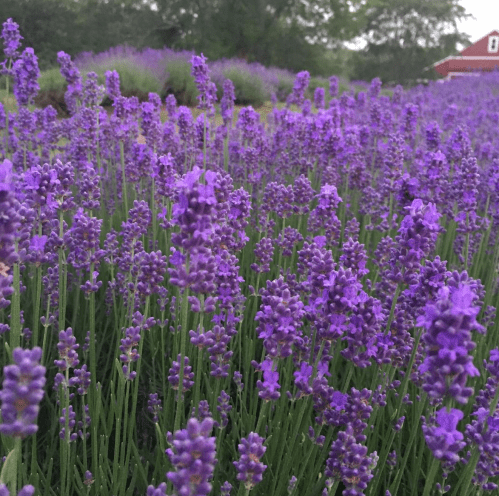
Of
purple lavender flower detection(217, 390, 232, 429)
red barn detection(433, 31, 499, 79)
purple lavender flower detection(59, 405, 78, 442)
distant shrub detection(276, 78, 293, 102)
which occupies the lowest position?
purple lavender flower detection(217, 390, 232, 429)

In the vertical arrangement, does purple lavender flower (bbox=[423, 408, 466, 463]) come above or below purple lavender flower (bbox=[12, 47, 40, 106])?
below

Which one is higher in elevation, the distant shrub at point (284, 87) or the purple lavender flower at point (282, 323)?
the distant shrub at point (284, 87)

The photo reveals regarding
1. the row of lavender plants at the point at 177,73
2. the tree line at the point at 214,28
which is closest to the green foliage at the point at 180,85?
the row of lavender plants at the point at 177,73

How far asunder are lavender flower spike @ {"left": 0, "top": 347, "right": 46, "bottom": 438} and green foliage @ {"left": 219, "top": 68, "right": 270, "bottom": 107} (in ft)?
40.4

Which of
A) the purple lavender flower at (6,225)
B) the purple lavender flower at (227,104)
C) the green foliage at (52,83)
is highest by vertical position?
the green foliage at (52,83)

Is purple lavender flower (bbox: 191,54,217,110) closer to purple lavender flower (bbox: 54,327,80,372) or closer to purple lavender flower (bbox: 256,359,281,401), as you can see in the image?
purple lavender flower (bbox: 54,327,80,372)

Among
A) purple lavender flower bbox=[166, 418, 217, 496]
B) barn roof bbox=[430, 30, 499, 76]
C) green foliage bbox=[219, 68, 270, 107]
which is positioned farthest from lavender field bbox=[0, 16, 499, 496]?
barn roof bbox=[430, 30, 499, 76]

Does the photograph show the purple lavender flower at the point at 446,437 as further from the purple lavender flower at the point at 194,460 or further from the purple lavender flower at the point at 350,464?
the purple lavender flower at the point at 194,460

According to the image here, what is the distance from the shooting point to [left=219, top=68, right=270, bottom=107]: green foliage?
41.7ft

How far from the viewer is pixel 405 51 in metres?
31.1

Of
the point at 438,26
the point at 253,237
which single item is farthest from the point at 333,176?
the point at 438,26

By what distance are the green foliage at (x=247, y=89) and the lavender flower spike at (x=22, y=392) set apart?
1231 cm

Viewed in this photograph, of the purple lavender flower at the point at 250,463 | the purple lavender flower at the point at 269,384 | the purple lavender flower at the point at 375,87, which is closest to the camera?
the purple lavender flower at the point at 250,463

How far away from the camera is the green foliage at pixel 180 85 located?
1210 cm
